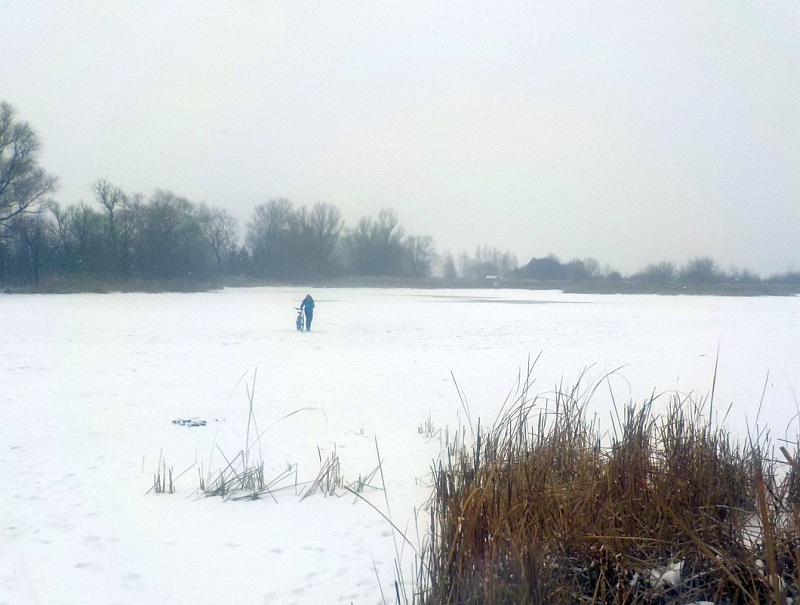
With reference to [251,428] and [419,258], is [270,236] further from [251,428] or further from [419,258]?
[251,428]

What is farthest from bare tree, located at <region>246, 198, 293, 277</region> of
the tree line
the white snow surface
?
the white snow surface

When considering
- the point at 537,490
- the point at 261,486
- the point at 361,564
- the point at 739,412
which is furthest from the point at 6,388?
the point at 739,412

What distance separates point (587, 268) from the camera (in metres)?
70.9

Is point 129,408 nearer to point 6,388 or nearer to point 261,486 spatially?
point 6,388

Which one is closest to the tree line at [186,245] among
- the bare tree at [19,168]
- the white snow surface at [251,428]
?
the bare tree at [19,168]

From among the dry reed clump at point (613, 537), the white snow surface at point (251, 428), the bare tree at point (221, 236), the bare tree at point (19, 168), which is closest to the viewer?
the dry reed clump at point (613, 537)

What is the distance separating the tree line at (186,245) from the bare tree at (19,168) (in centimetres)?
5

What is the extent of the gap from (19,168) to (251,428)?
37.3 metres

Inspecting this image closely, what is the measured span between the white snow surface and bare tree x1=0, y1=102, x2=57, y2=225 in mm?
21121

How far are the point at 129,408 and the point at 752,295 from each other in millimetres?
52831

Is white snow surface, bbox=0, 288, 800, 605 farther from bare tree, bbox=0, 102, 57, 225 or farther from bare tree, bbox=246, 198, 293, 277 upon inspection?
bare tree, bbox=246, 198, 293, 277

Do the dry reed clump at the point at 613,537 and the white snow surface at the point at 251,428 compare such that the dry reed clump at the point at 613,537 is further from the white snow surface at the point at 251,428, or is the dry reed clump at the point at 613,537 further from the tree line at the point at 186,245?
the tree line at the point at 186,245

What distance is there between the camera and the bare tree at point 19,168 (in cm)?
3616

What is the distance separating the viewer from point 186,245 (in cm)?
5450
